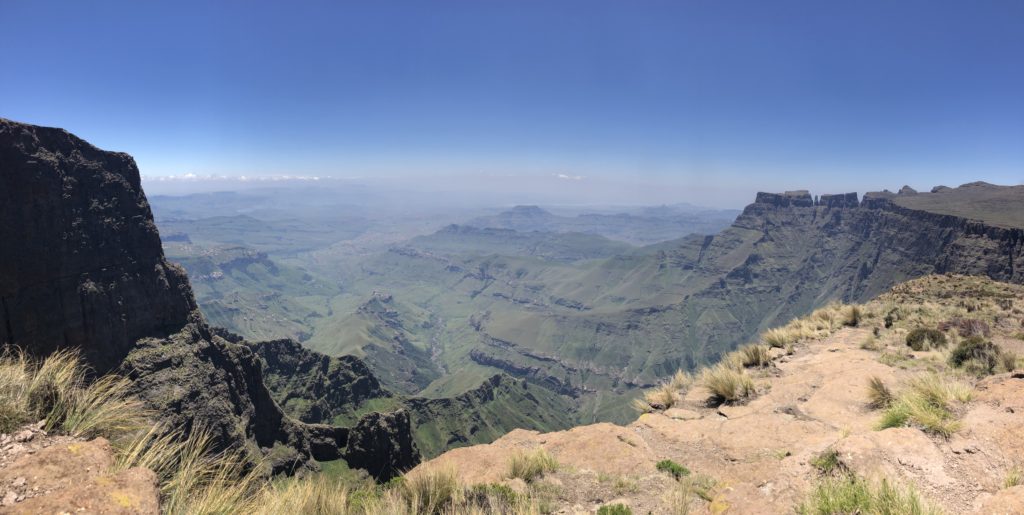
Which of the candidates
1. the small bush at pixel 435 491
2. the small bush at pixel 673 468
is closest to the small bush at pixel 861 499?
the small bush at pixel 673 468

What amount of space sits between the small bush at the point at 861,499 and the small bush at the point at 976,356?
10272mm

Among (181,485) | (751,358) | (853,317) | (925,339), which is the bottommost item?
(751,358)

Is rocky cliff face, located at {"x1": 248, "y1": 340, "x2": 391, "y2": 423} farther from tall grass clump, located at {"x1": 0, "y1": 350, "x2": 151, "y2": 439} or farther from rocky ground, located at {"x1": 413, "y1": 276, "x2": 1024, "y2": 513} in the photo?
tall grass clump, located at {"x1": 0, "y1": 350, "x2": 151, "y2": 439}

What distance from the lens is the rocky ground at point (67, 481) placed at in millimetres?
4117

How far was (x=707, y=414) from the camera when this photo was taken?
A: 1266cm

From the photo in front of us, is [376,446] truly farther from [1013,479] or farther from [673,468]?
→ [1013,479]

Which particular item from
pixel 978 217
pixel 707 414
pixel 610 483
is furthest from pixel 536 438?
pixel 978 217

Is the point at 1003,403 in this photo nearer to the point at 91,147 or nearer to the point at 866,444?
the point at 866,444

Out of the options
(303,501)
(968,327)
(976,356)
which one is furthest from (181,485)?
(968,327)

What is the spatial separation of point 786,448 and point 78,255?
91.3 m

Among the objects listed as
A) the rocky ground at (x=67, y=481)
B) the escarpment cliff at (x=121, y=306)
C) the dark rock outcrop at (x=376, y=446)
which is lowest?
the dark rock outcrop at (x=376, y=446)

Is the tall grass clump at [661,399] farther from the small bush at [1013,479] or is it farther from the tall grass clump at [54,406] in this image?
the tall grass clump at [54,406]

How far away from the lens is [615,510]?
22.8 ft

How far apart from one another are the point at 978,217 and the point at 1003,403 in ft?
860
